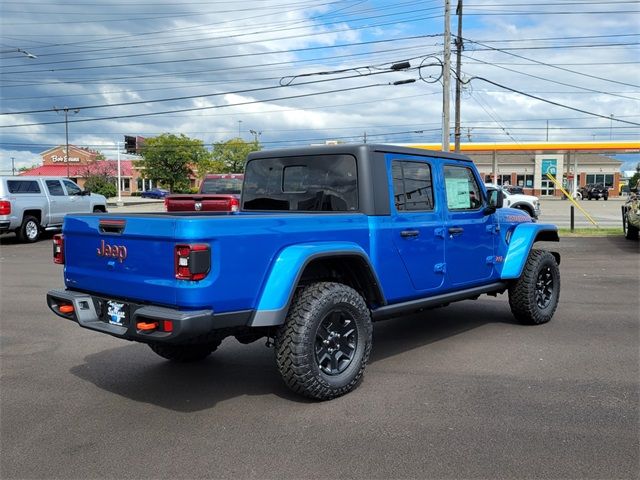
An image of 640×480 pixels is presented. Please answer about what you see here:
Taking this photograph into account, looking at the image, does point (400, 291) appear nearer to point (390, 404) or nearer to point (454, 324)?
point (390, 404)

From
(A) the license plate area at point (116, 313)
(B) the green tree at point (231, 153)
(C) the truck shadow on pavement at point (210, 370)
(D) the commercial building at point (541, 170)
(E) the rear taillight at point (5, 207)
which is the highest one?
(B) the green tree at point (231, 153)

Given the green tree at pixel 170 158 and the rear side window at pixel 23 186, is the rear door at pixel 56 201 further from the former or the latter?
the green tree at pixel 170 158

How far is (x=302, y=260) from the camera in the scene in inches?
159

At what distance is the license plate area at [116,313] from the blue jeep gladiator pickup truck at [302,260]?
0.02m

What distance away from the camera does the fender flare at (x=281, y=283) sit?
391cm

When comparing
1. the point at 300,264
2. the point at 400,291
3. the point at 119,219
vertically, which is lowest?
the point at 400,291

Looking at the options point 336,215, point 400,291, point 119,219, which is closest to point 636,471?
point 400,291

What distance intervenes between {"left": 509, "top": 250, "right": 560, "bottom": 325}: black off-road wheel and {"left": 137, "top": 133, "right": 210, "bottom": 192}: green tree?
58023 mm

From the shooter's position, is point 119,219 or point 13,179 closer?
point 119,219

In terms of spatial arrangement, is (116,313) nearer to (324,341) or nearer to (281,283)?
(281,283)

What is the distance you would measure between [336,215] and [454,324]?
3.01 m

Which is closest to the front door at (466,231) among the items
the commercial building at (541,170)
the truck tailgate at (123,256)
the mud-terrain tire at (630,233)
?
the truck tailgate at (123,256)

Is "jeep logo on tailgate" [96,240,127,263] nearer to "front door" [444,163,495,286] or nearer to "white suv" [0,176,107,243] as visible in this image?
"front door" [444,163,495,286]

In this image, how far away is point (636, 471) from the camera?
3.20m
